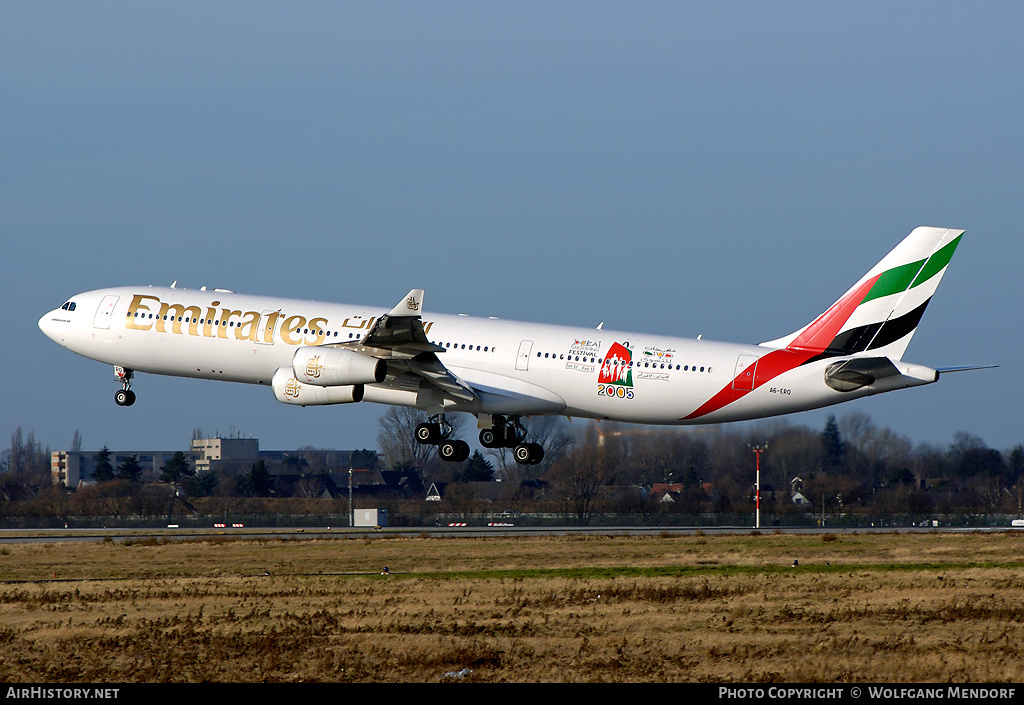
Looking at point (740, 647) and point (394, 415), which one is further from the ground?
point (394, 415)

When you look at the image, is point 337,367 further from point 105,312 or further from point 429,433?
point 105,312

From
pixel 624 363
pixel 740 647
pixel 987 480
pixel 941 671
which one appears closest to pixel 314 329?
pixel 624 363

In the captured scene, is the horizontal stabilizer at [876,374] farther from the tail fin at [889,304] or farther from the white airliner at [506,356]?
the tail fin at [889,304]

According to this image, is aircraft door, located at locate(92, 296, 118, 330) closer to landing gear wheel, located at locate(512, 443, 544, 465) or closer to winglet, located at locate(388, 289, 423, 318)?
winglet, located at locate(388, 289, 423, 318)

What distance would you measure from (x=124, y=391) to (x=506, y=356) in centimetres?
1683

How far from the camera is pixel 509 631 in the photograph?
2503 centimetres

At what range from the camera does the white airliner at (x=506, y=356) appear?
135 feet

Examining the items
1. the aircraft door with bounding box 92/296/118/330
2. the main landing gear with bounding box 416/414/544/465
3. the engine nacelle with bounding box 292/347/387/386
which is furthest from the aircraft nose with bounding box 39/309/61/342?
the main landing gear with bounding box 416/414/544/465

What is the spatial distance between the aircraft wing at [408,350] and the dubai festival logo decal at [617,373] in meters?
4.79

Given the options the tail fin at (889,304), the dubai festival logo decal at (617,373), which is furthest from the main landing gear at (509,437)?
the tail fin at (889,304)

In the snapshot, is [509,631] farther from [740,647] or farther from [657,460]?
[657,460]

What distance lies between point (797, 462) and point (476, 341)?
1927 inches

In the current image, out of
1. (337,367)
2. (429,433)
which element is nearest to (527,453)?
(429,433)

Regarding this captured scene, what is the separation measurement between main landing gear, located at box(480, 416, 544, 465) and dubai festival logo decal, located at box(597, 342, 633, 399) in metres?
5.27
